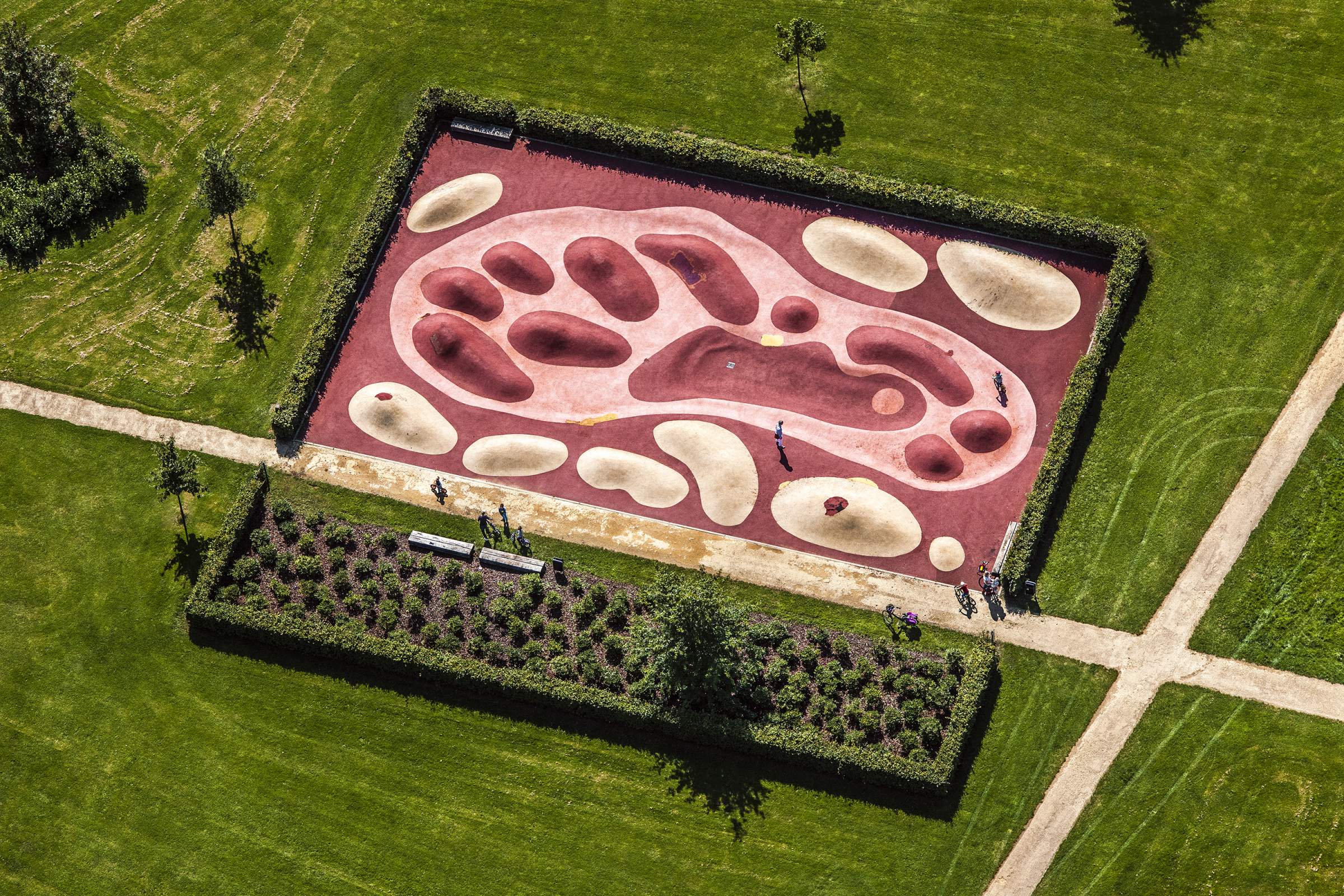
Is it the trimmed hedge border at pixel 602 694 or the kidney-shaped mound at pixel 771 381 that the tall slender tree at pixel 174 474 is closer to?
the trimmed hedge border at pixel 602 694

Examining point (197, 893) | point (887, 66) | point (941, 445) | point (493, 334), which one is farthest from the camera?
point (887, 66)

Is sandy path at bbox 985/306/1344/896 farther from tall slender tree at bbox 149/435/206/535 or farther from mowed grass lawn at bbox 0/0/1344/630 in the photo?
tall slender tree at bbox 149/435/206/535

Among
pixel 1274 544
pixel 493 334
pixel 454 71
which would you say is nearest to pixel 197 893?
pixel 493 334

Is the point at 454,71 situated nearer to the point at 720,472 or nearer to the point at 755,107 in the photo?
the point at 755,107

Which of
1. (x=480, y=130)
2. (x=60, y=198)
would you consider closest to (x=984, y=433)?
(x=480, y=130)

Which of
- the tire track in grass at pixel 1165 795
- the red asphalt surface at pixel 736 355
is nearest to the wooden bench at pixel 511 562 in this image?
the red asphalt surface at pixel 736 355

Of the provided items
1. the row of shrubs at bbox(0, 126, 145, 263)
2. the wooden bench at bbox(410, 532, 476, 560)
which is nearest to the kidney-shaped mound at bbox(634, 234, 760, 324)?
the wooden bench at bbox(410, 532, 476, 560)
